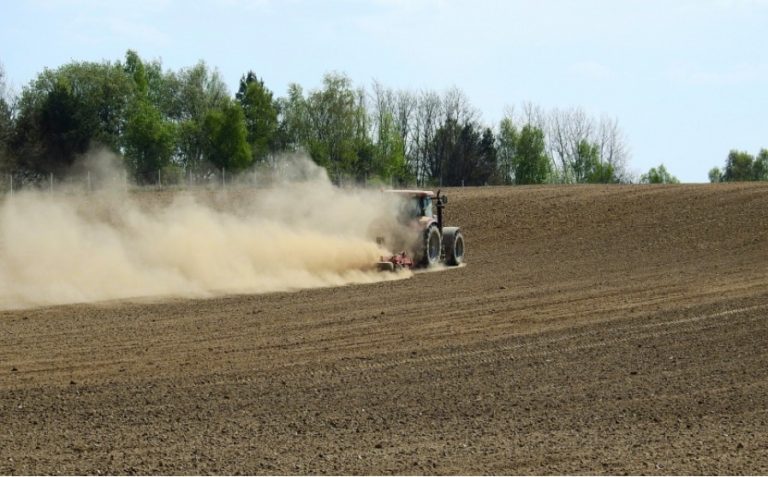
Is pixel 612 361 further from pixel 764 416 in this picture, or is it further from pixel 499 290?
pixel 499 290

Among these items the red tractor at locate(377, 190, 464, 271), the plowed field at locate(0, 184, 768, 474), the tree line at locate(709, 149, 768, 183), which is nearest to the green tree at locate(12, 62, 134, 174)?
the red tractor at locate(377, 190, 464, 271)

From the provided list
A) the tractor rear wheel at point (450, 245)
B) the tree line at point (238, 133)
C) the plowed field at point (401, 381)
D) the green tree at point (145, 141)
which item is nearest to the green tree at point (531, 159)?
the tree line at point (238, 133)

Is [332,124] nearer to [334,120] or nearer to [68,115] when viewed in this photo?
[334,120]

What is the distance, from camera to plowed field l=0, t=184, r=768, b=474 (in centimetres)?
949

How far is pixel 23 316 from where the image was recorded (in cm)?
1936

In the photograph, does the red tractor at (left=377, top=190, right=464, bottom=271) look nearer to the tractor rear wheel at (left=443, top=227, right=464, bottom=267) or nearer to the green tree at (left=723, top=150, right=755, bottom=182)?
the tractor rear wheel at (left=443, top=227, right=464, bottom=267)

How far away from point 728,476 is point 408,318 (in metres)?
10.5

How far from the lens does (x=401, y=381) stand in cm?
1299

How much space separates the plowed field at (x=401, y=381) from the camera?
31.1 feet

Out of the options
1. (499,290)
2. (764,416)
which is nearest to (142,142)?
(499,290)

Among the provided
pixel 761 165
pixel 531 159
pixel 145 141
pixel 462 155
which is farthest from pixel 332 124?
pixel 761 165

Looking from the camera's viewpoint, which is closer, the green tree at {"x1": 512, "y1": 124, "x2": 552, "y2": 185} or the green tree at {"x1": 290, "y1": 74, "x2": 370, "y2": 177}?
the green tree at {"x1": 290, "y1": 74, "x2": 370, "y2": 177}

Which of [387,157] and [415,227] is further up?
[387,157]

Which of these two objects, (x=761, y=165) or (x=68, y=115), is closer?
(x=68, y=115)
